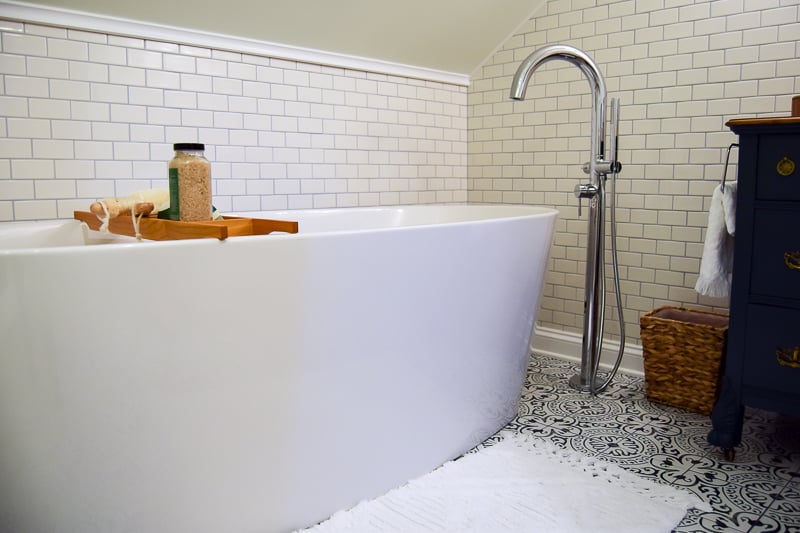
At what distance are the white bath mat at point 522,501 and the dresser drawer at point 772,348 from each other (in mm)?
412

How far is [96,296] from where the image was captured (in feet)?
4.07

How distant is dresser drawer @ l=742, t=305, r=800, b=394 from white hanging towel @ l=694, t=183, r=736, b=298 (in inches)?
13.8

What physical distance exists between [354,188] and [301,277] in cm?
166

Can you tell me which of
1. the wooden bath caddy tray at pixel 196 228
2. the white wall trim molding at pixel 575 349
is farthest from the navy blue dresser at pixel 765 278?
the wooden bath caddy tray at pixel 196 228

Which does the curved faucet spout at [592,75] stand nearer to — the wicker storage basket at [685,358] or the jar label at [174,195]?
the wicker storage basket at [685,358]

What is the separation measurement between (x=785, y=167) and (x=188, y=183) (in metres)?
1.60

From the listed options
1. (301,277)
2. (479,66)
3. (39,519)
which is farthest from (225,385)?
(479,66)

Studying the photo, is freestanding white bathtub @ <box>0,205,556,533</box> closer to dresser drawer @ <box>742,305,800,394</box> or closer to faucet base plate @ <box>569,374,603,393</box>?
dresser drawer @ <box>742,305,800,394</box>

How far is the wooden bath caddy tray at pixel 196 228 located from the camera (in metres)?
1.40

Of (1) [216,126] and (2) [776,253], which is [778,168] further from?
(1) [216,126]

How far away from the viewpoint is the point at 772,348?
1911 millimetres

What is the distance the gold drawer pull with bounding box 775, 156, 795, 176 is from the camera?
72.7 inches

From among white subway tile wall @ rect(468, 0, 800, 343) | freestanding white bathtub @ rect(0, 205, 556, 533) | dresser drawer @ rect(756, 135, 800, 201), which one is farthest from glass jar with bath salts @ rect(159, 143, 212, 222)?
white subway tile wall @ rect(468, 0, 800, 343)

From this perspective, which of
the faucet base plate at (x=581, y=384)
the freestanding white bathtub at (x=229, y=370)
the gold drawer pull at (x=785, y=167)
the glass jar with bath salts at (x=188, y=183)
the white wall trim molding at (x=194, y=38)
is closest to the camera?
the freestanding white bathtub at (x=229, y=370)
